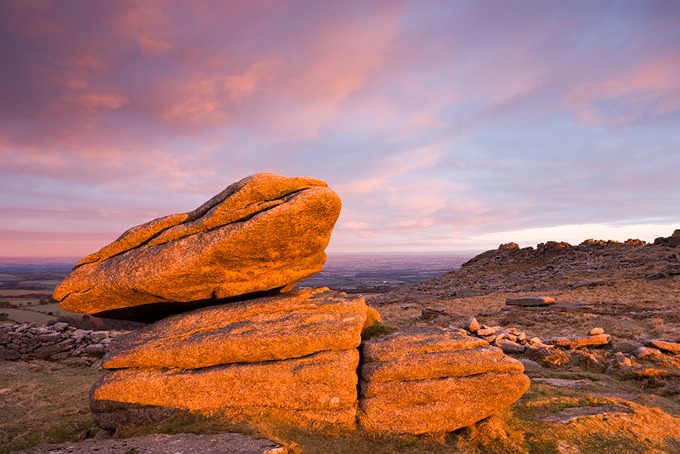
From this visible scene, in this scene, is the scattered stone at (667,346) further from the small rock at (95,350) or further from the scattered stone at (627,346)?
the small rock at (95,350)

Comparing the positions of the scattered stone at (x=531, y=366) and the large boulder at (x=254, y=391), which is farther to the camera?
the scattered stone at (x=531, y=366)

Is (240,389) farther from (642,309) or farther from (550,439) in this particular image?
(642,309)

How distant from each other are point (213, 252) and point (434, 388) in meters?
7.66

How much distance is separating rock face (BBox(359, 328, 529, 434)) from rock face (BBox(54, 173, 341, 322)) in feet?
15.2

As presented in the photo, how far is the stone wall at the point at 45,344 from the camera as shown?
22469mm

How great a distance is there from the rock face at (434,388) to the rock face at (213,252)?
15.2 feet

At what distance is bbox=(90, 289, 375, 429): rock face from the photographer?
10.1 metres

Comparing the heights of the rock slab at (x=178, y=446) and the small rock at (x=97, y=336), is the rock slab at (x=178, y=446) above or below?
above

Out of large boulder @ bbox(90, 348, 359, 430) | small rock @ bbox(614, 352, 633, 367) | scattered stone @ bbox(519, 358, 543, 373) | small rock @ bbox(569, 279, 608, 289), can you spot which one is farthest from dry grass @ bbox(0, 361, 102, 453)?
small rock @ bbox(569, 279, 608, 289)

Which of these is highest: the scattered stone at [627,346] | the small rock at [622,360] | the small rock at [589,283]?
the small rock at [589,283]

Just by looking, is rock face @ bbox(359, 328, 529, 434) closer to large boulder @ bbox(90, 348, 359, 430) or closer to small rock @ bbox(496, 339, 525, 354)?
large boulder @ bbox(90, 348, 359, 430)

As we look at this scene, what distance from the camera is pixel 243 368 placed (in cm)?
1034

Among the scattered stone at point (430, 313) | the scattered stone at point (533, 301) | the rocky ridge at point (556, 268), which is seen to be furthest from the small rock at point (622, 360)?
the rocky ridge at point (556, 268)

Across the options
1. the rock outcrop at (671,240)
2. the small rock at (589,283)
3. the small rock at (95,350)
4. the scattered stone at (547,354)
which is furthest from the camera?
the rock outcrop at (671,240)
